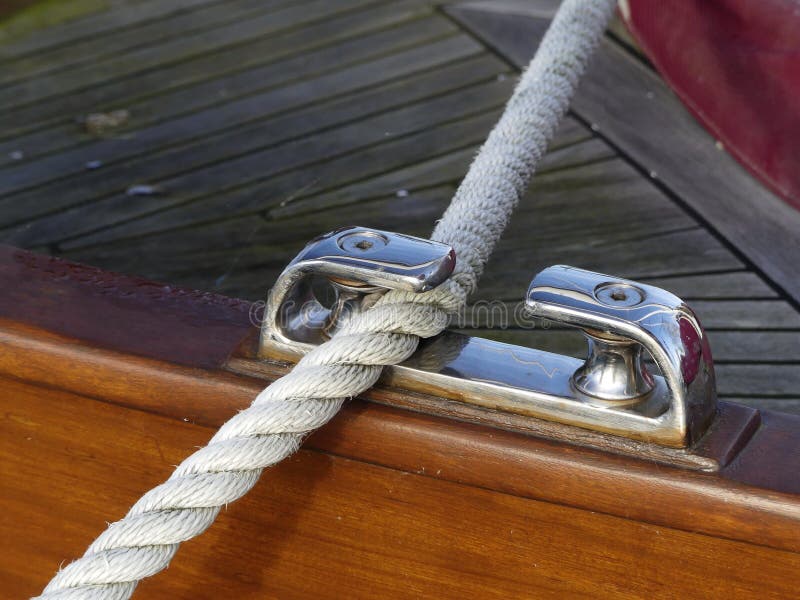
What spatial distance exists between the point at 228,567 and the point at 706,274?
Answer: 72 cm

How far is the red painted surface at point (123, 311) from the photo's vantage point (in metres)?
0.89

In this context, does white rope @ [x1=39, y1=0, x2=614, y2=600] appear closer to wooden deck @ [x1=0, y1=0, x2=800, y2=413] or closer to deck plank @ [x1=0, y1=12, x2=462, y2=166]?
wooden deck @ [x1=0, y1=0, x2=800, y2=413]

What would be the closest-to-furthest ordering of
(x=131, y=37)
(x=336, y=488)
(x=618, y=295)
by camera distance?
(x=618, y=295)
(x=336, y=488)
(x=131, y=37)

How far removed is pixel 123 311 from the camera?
941mm

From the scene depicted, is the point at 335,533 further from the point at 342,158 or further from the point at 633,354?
the point at 342,158

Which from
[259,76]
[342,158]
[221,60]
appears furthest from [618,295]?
[221,60]

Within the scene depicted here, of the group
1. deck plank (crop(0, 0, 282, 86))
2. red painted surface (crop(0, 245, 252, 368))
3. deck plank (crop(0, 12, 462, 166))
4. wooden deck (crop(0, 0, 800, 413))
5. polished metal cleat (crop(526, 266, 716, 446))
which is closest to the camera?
polished metal cleat (crop(526, 266, 716, 446))

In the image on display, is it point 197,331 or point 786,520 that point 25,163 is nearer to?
point 197,331

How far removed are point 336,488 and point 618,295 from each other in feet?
0.94

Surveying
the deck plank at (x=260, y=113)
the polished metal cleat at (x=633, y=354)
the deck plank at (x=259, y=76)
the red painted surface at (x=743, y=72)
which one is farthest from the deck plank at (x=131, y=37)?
the polished metal cleat at (x=633, y=354)

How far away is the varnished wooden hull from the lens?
2.45ft

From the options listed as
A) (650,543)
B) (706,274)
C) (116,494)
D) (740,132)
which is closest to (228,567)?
(116,494)

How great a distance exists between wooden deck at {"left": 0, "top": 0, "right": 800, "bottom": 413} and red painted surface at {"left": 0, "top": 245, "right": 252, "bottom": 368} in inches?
13.3

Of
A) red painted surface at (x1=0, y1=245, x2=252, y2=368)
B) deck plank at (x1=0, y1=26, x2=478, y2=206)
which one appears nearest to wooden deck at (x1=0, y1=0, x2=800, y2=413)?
deck plank at (x1=0, y1=26, x2=478, y2=206)
